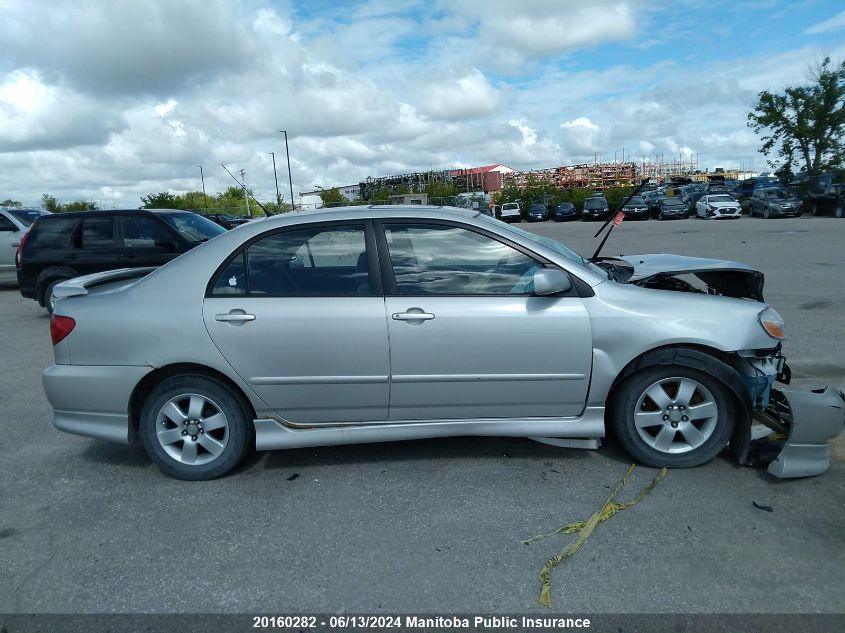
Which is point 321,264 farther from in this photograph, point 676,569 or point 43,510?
point 676,569

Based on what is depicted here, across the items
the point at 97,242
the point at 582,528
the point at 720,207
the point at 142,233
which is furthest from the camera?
the point at 720,207

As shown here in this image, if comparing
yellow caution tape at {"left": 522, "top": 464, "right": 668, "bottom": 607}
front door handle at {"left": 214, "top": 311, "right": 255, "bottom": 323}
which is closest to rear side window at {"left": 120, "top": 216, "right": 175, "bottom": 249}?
front door handle at {"left": 214, "top": 311, "right": 255, "bottom": 323}

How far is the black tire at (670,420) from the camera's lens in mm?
3859

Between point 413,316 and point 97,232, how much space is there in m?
7.45

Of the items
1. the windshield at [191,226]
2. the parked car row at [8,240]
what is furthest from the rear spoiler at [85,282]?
the parked car row at [8,240]

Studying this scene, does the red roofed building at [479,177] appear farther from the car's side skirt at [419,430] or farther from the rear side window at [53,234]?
the car's side skirt at [419,430]

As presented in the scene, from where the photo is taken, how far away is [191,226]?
9.55m

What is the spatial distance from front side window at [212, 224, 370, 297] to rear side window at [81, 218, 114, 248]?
6.40 m

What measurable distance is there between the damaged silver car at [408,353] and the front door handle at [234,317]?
0.03m

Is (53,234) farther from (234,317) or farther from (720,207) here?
(720,207)

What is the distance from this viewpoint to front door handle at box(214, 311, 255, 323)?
387 cm

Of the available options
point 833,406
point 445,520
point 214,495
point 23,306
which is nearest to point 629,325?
point 833,406

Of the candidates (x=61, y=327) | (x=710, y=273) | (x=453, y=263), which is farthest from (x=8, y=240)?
(x=710, y=273)

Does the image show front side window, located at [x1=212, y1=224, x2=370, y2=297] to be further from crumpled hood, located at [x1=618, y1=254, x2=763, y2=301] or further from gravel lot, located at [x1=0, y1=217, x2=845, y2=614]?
crumpled hood, located at [x1=618, y1=254, x2=763, y2=301]
